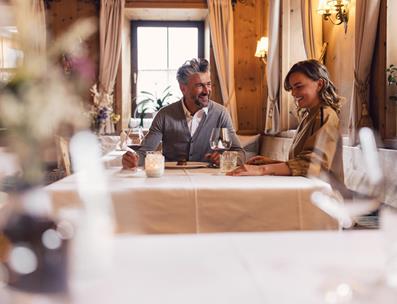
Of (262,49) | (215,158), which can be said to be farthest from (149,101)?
(215,158)

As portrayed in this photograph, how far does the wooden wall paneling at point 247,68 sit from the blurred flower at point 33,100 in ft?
22.5

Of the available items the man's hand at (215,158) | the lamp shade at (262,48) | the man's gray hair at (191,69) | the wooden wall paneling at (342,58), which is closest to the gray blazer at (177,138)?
the man's gray hair at (191,69)

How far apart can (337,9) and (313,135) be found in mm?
2707

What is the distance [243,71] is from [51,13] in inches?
113

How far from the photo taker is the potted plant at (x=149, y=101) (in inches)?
300

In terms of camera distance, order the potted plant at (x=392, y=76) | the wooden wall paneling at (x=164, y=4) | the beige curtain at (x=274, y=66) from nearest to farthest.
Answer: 1. the potted plant at (x=392, y=76)
2. the beige curtain at (x=274, y=66)
3. the wooden wall paneling at (x=164, y=4)

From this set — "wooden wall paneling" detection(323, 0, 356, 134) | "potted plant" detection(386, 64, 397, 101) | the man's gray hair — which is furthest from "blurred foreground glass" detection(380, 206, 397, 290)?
"wooden wall paneling" detection(323, 0, 356, 134)

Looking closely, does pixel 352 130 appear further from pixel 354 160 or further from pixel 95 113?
pixel 95 113

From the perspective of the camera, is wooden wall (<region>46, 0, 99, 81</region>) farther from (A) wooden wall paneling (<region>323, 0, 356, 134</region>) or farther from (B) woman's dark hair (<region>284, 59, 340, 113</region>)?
(B) woman's dark hair (<region>284, 59, 340, 113</region>)

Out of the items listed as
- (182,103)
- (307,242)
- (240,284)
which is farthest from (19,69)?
(182,103)

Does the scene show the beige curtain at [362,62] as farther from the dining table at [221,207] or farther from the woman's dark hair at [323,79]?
the dining table at [221,207]

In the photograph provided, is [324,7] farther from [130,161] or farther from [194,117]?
[130,161]

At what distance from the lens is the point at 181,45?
781cm

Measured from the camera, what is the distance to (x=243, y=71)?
760 centimetres
